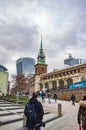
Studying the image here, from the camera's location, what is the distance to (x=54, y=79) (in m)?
117

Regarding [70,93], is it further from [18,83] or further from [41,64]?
[41,64]

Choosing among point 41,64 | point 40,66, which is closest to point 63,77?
point 40,66

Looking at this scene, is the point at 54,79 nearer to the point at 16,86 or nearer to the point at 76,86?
the point at 16,86

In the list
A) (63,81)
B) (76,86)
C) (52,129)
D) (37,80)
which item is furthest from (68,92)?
(37,80)

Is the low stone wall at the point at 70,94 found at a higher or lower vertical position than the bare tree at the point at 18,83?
lower

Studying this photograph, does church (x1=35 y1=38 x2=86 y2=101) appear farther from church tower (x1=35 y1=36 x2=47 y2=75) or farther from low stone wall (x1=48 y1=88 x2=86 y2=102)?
low stone wall (x1=48 y1=88 x2=86 y2=102)

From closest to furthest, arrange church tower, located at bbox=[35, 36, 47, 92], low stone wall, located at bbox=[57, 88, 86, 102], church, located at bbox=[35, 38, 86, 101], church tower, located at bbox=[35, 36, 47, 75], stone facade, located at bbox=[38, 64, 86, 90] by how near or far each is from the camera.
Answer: low stone wall, located at bbox=[57, 88, 86, 102] → church, located at bbox=[35, 38, 86, 101] → stone facade, located at bbox=[38, 64, 86, 90] → church tower, located at bbox=[35, 36, 47, 92] → church tower, located at bbox=[35, 36, 47, 75]

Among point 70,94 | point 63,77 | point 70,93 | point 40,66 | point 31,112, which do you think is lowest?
point 31,112

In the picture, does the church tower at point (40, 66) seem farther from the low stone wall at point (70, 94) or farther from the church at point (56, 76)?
the low stone wall at point (70, 94)

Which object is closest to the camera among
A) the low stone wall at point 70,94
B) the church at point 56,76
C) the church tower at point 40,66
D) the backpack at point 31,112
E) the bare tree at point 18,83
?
the backpack at point 31,112

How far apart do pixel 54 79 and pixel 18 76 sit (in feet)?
Answer: 66.5

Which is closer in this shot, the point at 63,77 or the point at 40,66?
the point at 63,77

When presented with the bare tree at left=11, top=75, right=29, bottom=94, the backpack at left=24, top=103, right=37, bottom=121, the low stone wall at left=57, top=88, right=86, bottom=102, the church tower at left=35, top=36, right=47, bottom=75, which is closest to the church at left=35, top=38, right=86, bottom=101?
the church tower at left=35, top=36, right=47, bottom=75

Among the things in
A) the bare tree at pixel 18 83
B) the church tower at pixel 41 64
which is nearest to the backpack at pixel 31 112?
the bare tree at pixel 18 83
